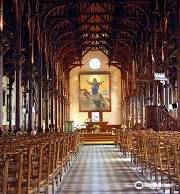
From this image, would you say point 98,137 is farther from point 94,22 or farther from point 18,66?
point 18,66

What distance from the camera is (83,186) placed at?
10.9 meters

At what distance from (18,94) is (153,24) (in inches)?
534

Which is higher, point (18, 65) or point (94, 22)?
point (94, 22)

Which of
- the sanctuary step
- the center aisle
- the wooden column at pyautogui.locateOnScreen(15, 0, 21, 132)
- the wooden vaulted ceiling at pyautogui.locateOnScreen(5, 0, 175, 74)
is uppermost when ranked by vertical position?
the wooden vaulted ceiling at pyautogui.locateOnScreen(5, 0, 175, 74)

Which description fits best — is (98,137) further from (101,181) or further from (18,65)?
(101,181)

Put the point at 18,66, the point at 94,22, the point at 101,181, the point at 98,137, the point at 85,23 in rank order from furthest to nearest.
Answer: the point at 98,137
the point at 94,22
the point at 85,23
the point at 18,66
the point at 101,181

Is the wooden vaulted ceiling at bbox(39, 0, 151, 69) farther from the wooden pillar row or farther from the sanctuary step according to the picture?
the wooden pillar row

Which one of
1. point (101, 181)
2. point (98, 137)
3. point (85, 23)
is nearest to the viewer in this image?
point (101, 181)

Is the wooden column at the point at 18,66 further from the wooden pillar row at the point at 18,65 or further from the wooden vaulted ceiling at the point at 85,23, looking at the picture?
the wooden vaulted ceiling at the point at 85,23

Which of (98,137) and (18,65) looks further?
(98,137)

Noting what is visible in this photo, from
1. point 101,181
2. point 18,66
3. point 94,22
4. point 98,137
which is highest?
point 94,22

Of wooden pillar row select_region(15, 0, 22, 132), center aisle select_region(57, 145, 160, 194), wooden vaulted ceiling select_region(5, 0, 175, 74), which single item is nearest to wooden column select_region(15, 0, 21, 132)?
wooden pillar row select_region(15, 0, 22, 132)

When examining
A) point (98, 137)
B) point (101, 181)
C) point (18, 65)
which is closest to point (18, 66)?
point (18, 65)

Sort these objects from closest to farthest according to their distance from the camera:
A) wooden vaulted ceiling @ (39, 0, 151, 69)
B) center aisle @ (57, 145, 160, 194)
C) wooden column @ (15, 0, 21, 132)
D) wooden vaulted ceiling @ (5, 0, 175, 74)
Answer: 1. center aisle @ (57, 145, 160, 194)
2. wooden column @ (15, 0, 21, 132)
3. wooden vaulted ceiling @ (5, 0, 175, 74)
4. wooden vaulted ceiling @ (39, 0, 151, 69)
